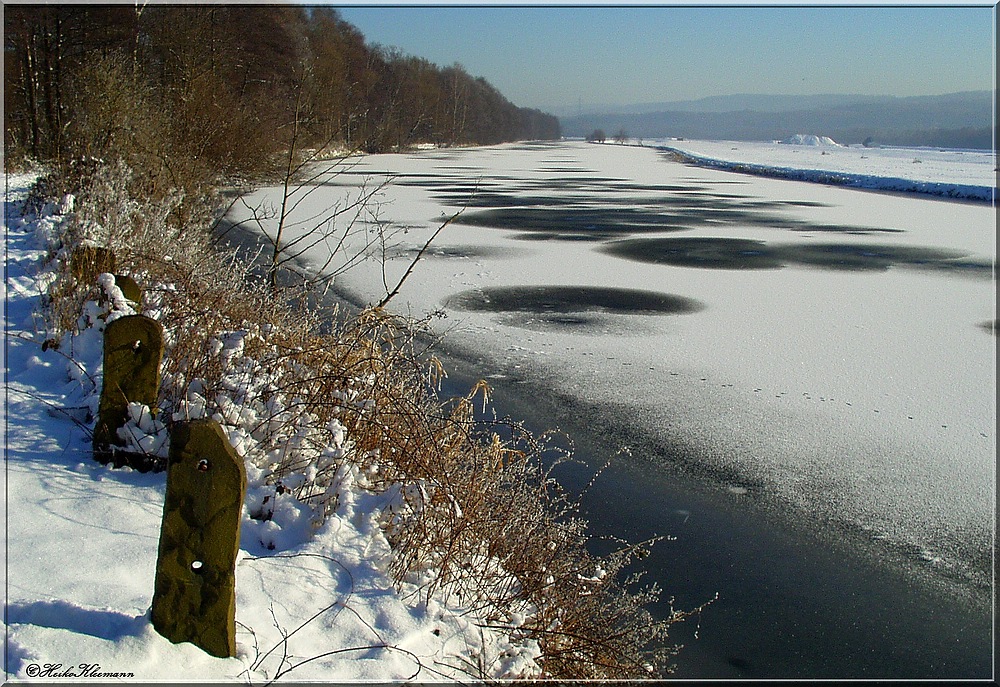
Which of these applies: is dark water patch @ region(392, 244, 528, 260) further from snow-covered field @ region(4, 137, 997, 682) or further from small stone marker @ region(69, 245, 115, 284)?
small stone marker @ region(69, 245, 115, 284)

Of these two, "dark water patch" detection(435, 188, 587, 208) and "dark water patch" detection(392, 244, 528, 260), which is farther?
"dark water patch" detection(435, 188, 587, 208)

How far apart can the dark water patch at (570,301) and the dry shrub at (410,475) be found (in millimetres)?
4692

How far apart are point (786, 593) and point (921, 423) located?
2961mm

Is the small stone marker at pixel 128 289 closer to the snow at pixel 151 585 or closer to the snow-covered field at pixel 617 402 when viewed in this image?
the snow-covered field at pixel 617 402

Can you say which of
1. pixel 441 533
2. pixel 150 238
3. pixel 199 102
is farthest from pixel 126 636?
pixel 199 102

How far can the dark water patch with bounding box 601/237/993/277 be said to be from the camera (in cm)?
1348

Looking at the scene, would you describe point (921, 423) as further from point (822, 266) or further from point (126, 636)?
point (822, 266)

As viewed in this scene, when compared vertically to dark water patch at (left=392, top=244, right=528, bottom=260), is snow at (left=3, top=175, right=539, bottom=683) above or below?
below

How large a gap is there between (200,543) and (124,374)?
1.65 metres

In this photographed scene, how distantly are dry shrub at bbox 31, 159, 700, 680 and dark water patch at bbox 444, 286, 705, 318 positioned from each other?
185 inches

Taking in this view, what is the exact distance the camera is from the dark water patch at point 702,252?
44.2ft

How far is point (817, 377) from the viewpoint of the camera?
24.4ft

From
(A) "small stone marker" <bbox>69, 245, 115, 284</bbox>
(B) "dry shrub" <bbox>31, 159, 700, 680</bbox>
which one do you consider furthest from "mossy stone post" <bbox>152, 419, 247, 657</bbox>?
(A) "small stone marker" <bbox>69, 245, 115, 284</bbox>

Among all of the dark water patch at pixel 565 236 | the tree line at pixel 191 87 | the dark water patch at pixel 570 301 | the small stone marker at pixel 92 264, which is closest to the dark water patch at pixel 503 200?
the tree line at pixel 191 87
